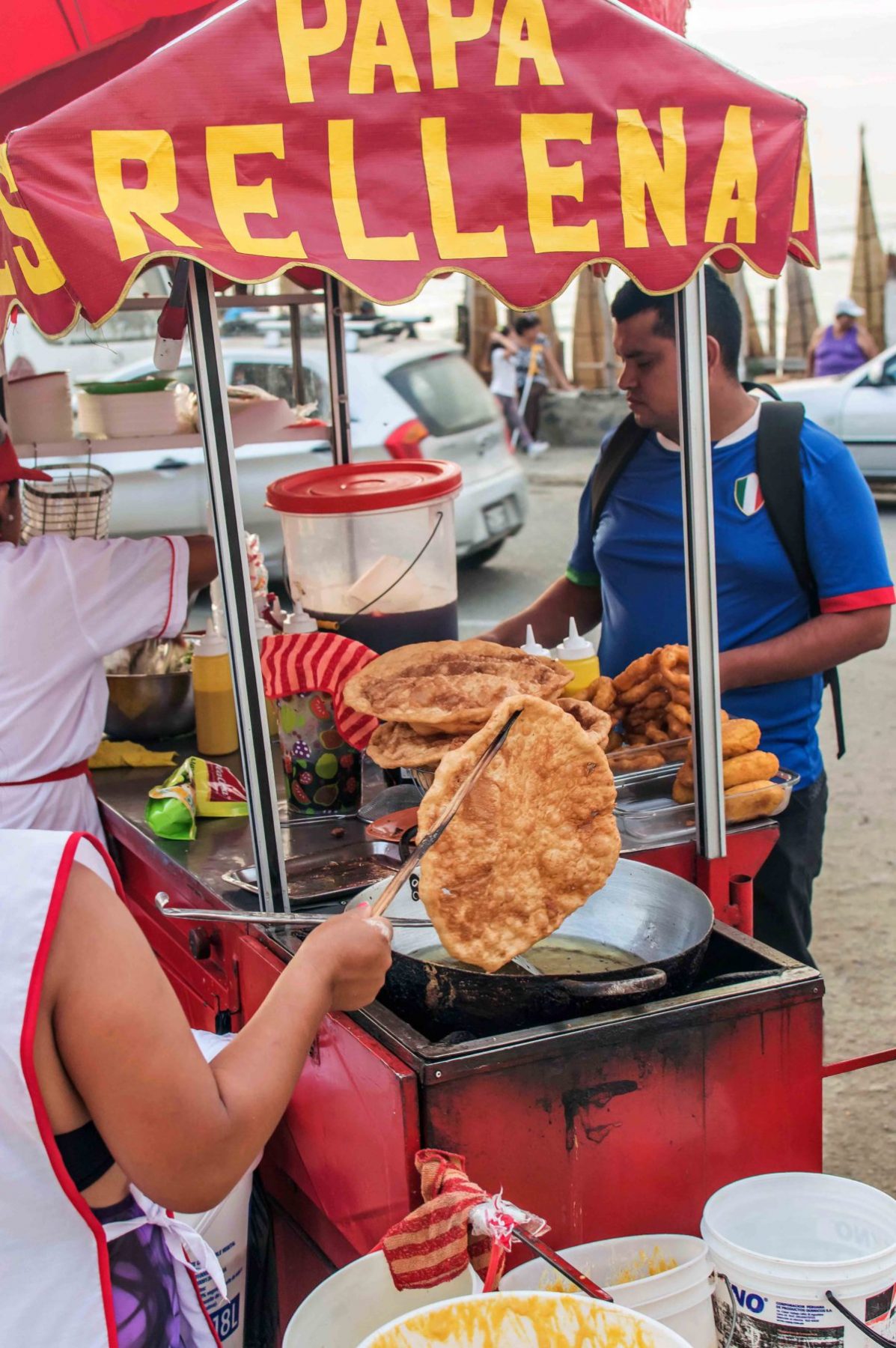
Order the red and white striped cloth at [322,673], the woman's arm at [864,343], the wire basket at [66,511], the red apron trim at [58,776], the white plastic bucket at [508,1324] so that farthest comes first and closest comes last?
1. the woman's arm at [864,343]
2. the wire basket at [66,511]
3. the red apron trim at [58,776]
4. the red and white striped cloth at [322,673]
5. the white plastic bucket at [508,1324]

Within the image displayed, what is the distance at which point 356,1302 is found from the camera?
1972 millimetres

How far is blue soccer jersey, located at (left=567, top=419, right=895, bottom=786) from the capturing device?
3.10 m

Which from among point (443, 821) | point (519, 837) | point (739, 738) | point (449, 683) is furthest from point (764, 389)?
point (443, 821)

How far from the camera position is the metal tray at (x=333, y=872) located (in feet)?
8.09

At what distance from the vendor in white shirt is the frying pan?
1.15 meters

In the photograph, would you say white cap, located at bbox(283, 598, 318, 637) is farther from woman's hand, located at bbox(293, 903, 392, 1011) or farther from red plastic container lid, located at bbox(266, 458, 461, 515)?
woman's hand, located at bbox(293, 903, 392, 1011)

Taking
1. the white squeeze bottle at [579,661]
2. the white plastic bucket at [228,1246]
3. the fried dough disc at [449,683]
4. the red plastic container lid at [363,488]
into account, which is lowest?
the white plastic bucket at [228,1246]

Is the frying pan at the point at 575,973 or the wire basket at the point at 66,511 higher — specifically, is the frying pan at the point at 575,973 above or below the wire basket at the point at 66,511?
below

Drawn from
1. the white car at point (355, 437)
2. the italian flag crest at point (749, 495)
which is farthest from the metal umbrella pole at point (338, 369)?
the white car at point (355, 437)

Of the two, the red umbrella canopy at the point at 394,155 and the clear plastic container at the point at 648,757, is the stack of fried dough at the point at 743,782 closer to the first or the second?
the clear plastic container at the point at 648,757

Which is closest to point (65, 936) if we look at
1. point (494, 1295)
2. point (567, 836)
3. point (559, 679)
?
Answer: point (494, 1295)

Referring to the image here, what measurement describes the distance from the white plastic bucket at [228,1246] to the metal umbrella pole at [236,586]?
36 cm

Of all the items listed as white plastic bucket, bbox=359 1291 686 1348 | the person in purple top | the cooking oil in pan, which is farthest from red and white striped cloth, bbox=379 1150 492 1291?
the person in purple top

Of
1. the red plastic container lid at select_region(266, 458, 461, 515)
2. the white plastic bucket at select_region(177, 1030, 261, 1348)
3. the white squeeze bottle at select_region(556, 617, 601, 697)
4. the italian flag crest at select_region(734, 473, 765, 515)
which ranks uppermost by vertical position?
the red plastic container lid at select_region(266, 458, 461, 515)
